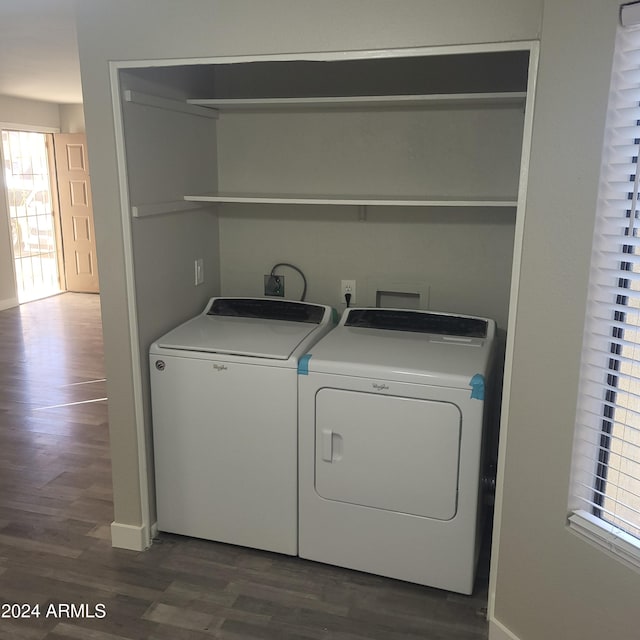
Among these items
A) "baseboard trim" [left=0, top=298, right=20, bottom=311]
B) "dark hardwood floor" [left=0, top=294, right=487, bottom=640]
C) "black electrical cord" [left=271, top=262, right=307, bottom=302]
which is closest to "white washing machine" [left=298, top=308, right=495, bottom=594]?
"dark hardwood floor" [left=0, top=294, right=487, bottom=640]

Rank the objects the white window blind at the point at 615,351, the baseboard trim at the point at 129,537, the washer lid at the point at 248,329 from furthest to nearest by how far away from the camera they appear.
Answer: the baseboard trim at the point at 129,537 → the washer lid at the point at 248,329 → the white window blind at the point at 615,351

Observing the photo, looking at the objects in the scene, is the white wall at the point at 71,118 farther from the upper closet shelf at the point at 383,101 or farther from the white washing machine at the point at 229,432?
the white washing machine at the point at 229,432

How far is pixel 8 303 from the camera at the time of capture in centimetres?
702

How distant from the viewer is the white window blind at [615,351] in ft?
5.08

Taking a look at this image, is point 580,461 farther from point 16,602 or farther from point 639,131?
point 16,602

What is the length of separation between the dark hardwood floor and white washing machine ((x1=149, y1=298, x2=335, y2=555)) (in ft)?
0.45

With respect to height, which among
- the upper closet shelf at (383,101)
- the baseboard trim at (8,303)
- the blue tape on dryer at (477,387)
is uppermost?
the upper closet shelf at (383,101)

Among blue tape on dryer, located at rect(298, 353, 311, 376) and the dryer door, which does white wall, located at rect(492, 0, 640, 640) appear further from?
blue tape on dryer, located at rect(298, 353, 311, 376)

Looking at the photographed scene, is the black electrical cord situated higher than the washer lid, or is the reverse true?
the black electrical cord

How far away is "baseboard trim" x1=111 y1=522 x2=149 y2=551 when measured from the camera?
2.55 m

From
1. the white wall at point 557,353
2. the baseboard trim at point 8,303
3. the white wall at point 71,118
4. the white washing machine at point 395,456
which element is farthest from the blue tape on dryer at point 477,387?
the white wall at point 71,118

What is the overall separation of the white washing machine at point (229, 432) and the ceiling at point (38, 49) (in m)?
2.00

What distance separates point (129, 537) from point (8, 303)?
5.33m

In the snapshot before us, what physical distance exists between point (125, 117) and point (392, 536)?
5.86 ft
